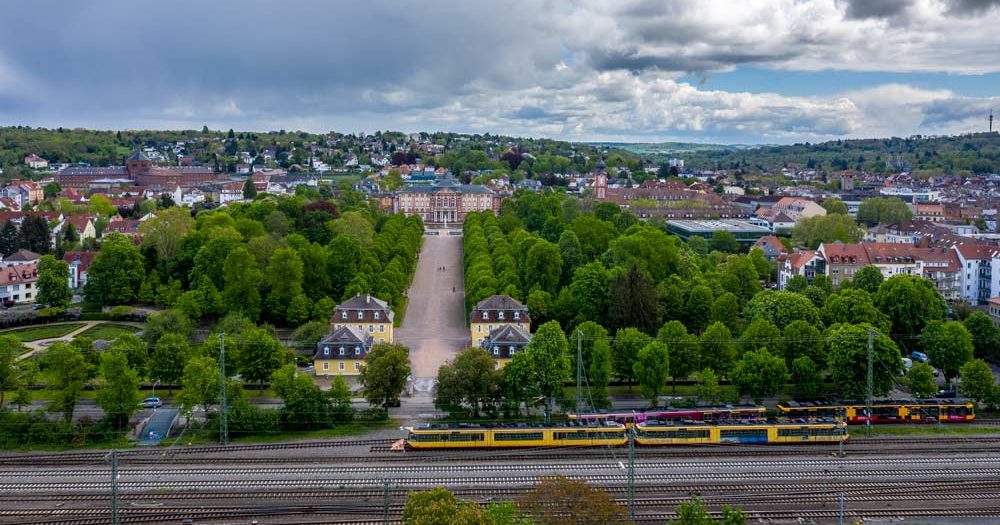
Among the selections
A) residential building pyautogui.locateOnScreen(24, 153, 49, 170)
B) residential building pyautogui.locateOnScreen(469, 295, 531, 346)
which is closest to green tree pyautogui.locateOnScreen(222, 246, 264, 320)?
residential building pyautogui.locateOnScreen(469, 295, 531, 346)

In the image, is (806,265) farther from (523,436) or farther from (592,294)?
(523,436)

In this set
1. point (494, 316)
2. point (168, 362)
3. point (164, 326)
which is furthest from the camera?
point (494, 316)

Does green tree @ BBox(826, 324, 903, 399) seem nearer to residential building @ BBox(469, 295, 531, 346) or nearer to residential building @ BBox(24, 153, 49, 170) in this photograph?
residential building @ BBox(469, 295, 531, 346)

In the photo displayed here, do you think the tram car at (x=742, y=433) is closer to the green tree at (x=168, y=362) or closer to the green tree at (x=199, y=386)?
the green tree at (x=199, y=386)

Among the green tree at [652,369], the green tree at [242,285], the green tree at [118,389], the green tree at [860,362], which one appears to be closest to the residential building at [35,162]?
the green tree at [242,285]

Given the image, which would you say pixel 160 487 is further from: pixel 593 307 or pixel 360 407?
pixel 593 307

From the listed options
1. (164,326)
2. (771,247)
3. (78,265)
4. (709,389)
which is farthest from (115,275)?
(771,247)
